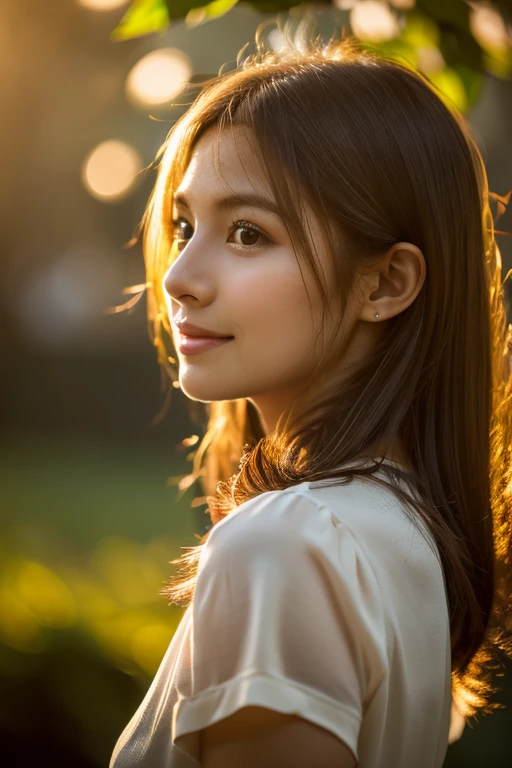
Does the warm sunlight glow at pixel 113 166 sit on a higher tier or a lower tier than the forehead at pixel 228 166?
higher

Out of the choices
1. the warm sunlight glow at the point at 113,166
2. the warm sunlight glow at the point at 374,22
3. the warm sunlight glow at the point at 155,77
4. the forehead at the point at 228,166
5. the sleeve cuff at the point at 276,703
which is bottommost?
the sleeve cuff at the point at 276,703

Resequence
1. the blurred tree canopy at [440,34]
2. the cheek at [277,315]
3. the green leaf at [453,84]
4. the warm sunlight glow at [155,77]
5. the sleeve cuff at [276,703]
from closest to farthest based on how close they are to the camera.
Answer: the sleeve cuff at [276,703] < the cheek at [277,315] < the blurred tree canopy at [440,34] < the green leaf at [453,84] < the warm sunlight glow at [155,77]

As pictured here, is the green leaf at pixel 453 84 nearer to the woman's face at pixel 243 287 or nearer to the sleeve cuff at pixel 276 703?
the woman's face at pixel 243 287

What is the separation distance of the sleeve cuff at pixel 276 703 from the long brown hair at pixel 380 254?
0.32 metres

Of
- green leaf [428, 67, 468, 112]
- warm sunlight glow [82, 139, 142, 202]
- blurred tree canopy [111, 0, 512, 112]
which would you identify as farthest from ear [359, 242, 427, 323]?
warm sunlight glow [82, 139, 142, 202]

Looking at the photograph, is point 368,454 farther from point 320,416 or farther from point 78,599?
point 78,599

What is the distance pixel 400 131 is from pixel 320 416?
0.51 metres

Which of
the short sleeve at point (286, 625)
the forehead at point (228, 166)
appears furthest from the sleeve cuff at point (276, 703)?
the forehead at point (228, 166)

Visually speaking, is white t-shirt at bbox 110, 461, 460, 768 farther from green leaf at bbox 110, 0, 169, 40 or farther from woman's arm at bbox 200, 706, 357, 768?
green leaf at bbox 110, 0, 169, 40

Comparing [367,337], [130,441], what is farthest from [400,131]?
[130,441]

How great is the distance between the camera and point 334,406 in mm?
1324

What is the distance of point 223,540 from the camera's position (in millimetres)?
1033

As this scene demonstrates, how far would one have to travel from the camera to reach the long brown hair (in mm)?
1283

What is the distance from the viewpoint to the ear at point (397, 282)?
135cm
